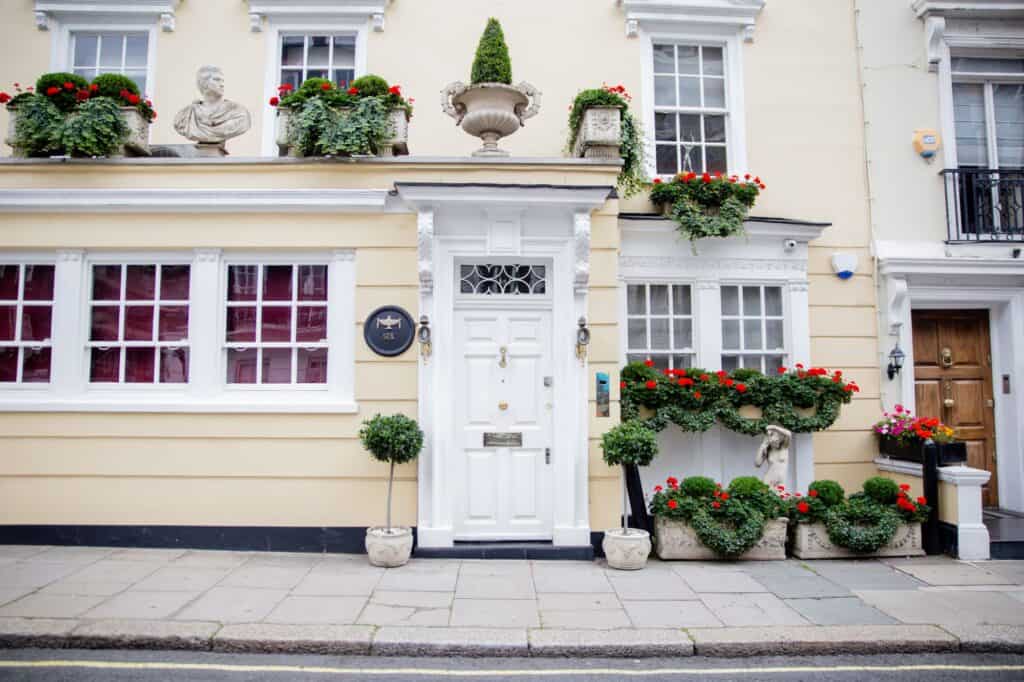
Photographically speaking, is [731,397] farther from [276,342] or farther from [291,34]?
[291,34]

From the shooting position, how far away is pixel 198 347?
715 centimetres

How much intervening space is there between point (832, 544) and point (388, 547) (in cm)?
466

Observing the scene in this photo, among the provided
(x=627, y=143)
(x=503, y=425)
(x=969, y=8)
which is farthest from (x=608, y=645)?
(x=969, y=8)

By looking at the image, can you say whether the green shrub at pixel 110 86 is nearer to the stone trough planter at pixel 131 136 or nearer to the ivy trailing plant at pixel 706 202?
the stone trough planter at pixel 131 136

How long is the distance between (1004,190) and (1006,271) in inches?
47.0

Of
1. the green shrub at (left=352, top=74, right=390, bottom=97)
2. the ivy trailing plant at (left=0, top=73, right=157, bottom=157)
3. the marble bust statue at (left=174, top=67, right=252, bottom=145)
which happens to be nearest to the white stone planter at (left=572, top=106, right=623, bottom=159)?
the green shrub at (left=352, top=74, right=390, bottom=97)

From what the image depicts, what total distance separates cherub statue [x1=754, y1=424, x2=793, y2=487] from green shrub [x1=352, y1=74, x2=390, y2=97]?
5824mm

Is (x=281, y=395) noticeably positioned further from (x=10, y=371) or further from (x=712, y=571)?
(x=712, y=571)

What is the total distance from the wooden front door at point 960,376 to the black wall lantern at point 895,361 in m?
0.52

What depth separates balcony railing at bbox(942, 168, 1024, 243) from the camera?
8.88m

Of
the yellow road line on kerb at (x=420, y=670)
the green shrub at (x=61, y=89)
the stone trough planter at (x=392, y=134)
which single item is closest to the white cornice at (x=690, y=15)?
the stone trough planter at (x=392, y=134)

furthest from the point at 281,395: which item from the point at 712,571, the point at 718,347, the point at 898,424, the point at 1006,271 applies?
the point at 1006,271

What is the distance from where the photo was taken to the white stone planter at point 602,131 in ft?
24.1

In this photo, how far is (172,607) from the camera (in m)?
5.30
